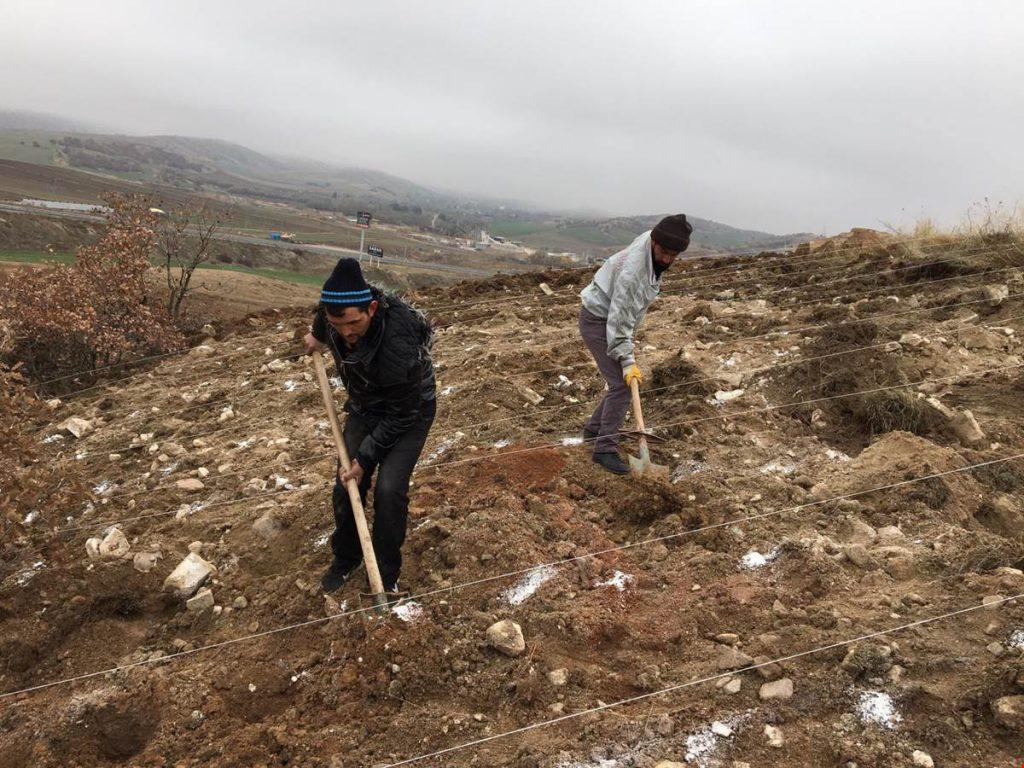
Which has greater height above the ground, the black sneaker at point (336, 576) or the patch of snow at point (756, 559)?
the patch of snow at point (756, 559)

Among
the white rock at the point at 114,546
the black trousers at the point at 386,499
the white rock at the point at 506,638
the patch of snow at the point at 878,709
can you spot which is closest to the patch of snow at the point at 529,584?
the white rock at the point at 506,638

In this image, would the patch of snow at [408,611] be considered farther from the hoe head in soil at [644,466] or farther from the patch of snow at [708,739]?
the hoe head in soil at [644,466]

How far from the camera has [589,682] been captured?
2.52 meters

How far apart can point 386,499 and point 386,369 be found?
2.09ft

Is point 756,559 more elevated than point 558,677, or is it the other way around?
point 756,559

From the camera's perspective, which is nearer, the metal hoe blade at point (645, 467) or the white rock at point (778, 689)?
the white rock at point (778, 689)

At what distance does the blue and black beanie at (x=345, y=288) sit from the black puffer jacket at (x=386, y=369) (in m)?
0.15

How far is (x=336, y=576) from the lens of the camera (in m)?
3.18

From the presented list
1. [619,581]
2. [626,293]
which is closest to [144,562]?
[619,581]

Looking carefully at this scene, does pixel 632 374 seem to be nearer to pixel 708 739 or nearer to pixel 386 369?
pixel 386 369

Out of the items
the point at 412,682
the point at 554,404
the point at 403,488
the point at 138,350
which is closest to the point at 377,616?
the point at 412,682

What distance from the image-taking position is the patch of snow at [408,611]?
9.57ft

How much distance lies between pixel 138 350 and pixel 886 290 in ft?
31.5

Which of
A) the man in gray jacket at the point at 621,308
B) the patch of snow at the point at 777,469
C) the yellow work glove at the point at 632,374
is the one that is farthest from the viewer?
the patch of snow at the point at 777,469
